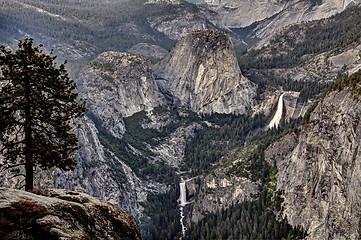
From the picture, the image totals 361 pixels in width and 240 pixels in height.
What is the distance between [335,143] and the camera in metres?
119

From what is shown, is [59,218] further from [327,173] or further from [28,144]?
[327,173]

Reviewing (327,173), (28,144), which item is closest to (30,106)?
(28,144)

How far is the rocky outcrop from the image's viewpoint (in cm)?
10612

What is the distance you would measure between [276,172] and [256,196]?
12.7 meters

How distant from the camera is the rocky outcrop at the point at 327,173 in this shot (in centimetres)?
10612

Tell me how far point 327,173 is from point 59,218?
10760 centimetres

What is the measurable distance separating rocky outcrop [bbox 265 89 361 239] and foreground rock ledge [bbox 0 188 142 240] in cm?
8569

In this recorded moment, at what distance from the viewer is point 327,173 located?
12056cm

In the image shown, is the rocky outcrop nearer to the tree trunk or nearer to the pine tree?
the pine tree

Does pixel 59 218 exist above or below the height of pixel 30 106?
below

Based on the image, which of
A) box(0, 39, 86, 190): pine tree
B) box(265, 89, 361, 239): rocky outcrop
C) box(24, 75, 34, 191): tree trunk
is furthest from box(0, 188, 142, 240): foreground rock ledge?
box(265, 89, 361, 239): rocky outcrop

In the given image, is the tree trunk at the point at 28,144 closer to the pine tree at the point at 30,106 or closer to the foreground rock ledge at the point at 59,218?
the pine tree at the point at 30,106

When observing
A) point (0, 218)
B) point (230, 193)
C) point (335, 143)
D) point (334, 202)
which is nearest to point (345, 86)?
point (335, 143)

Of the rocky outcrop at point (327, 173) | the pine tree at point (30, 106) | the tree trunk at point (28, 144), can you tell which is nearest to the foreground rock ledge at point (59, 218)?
the tree trunk at point (28, 144)
